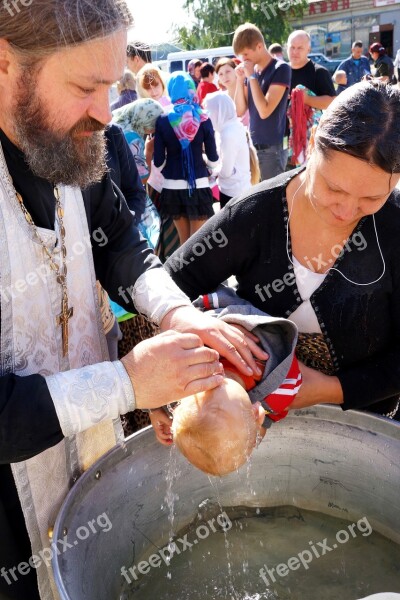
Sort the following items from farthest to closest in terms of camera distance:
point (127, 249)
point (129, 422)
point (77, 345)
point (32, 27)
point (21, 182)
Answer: point (129, 422) < point (127, 249) < point (77, 345) < point (21, 182) < point (32, 27)

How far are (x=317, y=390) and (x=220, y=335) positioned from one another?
39 centimetres

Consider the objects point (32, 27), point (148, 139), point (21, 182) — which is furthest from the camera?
point (148, 139)

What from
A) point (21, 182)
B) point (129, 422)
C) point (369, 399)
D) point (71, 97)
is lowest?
point (129, 422)

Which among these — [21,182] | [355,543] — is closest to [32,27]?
[21,182]

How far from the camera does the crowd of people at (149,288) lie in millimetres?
1136

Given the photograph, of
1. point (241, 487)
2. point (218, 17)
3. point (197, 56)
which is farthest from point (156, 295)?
point (218, 17)

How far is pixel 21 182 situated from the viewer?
1.32m

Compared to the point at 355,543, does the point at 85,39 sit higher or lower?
higher

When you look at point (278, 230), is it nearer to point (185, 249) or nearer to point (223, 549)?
point (185, 249)

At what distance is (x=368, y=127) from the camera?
143 cm

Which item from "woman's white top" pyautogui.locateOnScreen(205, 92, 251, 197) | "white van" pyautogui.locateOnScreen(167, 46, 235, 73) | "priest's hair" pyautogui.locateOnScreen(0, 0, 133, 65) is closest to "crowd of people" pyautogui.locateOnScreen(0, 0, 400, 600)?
"priest's hair" pyautogui.locateOnScreen(0, 0, 133, 65)

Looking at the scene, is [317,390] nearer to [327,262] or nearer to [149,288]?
[327,262]

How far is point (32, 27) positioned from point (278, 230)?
2.84ft

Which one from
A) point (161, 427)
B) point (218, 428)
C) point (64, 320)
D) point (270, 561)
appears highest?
point (64, 320)
